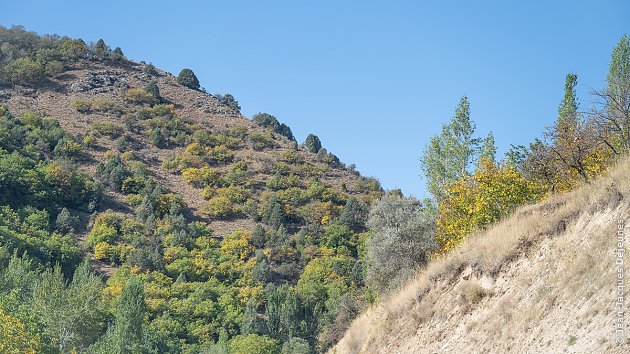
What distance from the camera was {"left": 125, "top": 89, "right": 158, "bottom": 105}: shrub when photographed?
320 feet

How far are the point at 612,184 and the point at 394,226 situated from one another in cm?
1354

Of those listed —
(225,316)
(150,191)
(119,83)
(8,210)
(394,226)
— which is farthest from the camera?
(119,83)

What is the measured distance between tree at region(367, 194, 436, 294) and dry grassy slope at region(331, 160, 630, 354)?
5.70m

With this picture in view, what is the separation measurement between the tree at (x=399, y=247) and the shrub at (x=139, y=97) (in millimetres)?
77629

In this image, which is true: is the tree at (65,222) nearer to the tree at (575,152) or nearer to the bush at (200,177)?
the bush at (200,177)

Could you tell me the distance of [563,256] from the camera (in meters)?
12.6

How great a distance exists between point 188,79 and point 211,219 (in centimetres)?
4770

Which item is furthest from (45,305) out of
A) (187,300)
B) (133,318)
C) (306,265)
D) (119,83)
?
(119,83)

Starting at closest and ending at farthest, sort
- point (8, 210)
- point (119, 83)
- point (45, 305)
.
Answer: point (45, 305), point (8, 210), point (119, 83)

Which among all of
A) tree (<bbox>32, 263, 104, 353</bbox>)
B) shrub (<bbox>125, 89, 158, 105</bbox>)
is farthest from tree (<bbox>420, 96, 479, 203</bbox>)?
shrub (<bbox>125, 89, 158, 105</bbox>)

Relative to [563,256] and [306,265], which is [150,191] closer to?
[306,265]

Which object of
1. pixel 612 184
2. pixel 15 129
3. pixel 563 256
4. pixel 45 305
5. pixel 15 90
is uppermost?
pixel 15 90

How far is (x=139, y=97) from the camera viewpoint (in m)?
98.4

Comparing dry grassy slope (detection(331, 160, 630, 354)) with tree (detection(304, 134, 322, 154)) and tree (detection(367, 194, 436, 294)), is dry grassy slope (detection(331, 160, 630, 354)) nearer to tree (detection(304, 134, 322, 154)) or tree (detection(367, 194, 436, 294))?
tree (detection(367, 194, 436, 294))
